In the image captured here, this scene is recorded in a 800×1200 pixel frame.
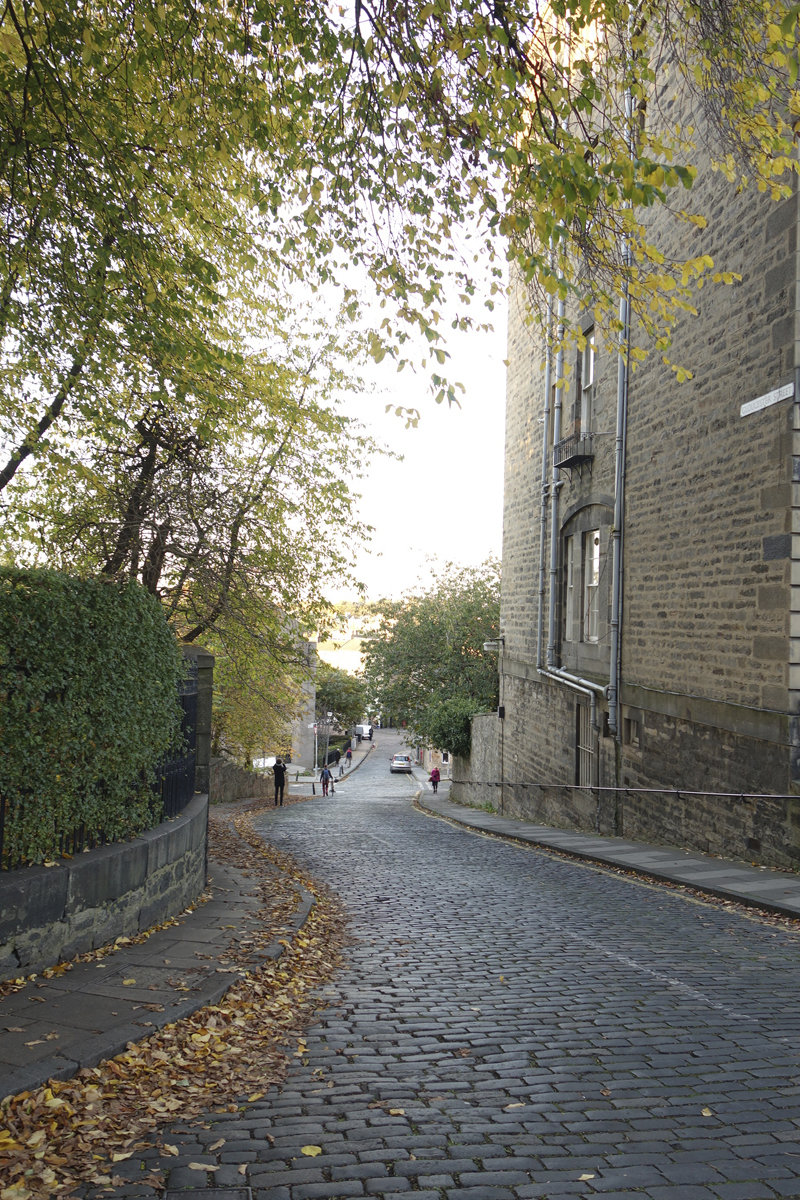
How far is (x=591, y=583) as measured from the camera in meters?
17.1

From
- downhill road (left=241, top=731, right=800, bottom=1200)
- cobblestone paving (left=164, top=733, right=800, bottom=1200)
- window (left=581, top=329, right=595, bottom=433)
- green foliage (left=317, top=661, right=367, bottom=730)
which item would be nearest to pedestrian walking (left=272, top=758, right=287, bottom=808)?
window (left=581, top=329, right=595, bottom=433)

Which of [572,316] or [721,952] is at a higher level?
[572,316]

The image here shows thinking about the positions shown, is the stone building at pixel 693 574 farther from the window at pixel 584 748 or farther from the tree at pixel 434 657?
the tree at pixel 434 657

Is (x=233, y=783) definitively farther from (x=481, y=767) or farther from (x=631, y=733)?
(x=631, y=733)

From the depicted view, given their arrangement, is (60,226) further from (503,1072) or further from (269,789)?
(269,789)

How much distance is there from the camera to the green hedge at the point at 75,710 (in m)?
5.29

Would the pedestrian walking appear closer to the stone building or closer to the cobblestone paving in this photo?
the stone building

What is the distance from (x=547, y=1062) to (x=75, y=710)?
3700 millimetres

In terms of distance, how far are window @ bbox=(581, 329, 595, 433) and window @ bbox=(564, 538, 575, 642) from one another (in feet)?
8.26

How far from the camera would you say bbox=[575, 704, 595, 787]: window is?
16.3 m

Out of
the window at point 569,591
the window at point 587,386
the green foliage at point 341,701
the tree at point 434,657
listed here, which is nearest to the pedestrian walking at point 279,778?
the tree at point 434,657

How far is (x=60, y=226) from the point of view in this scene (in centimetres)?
773

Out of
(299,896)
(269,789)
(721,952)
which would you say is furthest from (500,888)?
(269,789)

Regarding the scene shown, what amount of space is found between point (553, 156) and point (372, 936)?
6046 millimetres
